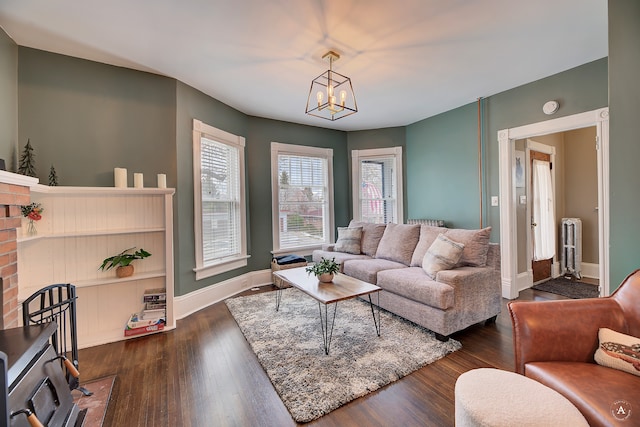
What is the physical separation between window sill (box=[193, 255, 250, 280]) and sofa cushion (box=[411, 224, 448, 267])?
2.38m

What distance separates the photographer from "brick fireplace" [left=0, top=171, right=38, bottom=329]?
1637mm

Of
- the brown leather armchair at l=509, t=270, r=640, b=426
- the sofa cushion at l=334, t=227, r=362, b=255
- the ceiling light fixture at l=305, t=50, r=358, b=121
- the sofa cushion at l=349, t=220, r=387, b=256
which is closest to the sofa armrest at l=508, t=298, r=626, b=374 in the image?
the brown leather armchair at l=509, t=270, r=640, b=426

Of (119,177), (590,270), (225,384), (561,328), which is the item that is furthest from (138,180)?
(590,270)

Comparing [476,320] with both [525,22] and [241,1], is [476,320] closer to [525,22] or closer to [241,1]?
[525,22]

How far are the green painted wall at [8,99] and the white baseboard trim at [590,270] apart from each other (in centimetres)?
735

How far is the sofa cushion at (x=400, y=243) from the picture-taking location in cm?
336

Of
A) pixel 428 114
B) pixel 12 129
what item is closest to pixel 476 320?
pixel 428 114

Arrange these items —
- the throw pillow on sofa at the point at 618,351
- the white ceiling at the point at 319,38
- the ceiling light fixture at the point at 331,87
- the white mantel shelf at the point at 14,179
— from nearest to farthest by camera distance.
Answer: the throw pillow on sofa at the point at 618,351
the white mantel shelf at the point at 14,179
the white ceiling at the point at 319,38
the ceiling light fixture at the point at 331,87

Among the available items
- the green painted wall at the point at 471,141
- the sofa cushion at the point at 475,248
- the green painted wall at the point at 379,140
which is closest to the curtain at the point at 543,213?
the green painted wall at the point at 471,141

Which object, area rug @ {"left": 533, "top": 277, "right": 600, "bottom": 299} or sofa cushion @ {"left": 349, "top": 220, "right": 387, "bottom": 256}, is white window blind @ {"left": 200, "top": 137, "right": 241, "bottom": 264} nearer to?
sofa cushion @ {"left": 349, "top": 220, "right": 387, "bottom": 256}

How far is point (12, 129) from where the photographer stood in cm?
228

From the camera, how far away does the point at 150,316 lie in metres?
2.69

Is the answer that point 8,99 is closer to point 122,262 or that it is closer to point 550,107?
point 122,262

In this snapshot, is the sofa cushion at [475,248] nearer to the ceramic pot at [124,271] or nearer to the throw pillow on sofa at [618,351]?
the throw pillow on sofa at [618,351]
